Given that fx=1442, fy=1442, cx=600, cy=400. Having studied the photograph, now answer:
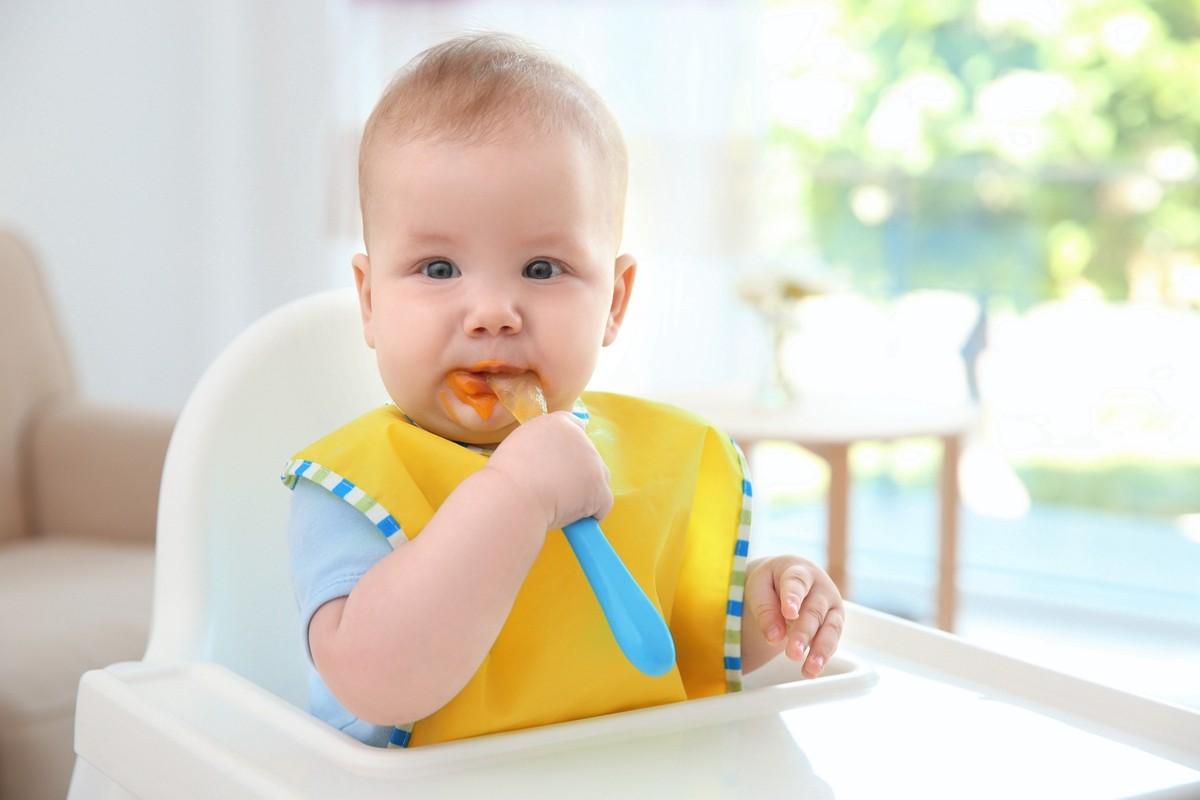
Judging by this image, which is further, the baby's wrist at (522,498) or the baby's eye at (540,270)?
the baby's eye at (540,270)

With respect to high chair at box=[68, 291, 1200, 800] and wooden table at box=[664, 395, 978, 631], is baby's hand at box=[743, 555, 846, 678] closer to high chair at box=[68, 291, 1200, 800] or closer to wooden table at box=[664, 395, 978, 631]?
high chair at box=[68, 291, 1200, 800]

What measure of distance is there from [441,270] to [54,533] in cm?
156

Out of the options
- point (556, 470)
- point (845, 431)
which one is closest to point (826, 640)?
point (556, 470)

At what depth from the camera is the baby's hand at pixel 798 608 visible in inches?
33.5

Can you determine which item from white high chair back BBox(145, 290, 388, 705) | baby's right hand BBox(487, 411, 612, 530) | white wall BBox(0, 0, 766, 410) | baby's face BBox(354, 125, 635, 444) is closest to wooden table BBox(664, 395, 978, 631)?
white wall BBox(0, 0, 766, 410)

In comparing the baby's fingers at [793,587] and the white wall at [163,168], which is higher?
the white wall at [163,168]

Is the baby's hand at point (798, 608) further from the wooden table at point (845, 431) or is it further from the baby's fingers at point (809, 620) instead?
the wooden table at point (845, 431)

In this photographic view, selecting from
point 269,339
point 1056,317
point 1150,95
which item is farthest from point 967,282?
point 269,339

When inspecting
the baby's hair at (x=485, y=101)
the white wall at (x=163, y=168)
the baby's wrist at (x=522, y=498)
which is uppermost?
the white wall at (x=163, y=168)

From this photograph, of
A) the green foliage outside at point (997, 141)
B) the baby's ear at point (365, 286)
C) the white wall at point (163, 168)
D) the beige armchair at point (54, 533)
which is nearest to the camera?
the baby's ear at point (365, 286)

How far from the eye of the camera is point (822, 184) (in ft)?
11.9

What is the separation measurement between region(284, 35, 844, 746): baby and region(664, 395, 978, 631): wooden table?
1431 millimetres

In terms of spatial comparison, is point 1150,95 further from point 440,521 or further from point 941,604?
point 440,521

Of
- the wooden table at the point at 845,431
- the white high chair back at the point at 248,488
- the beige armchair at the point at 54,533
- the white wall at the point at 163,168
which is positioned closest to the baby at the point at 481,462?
the white high chair back at the point at 248,488
